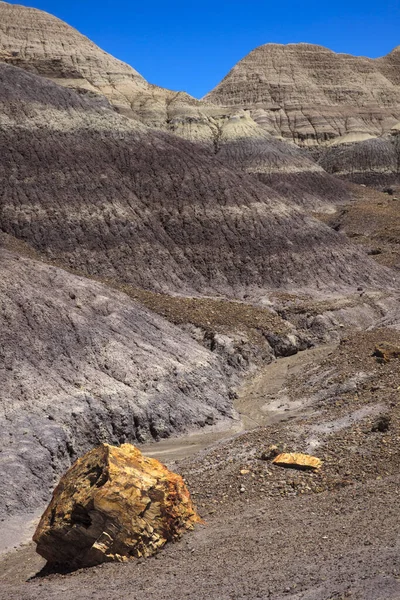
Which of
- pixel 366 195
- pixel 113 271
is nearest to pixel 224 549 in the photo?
pixel 113 271

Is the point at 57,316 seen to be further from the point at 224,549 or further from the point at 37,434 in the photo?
the point at 224,549

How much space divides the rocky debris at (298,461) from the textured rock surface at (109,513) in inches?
149

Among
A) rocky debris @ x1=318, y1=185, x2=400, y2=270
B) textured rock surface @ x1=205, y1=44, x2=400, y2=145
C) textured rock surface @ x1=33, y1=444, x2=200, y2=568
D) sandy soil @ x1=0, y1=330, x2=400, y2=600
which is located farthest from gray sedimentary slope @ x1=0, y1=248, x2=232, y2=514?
textured rock surface @ x1=205, y1=44, x2=400, y2=145

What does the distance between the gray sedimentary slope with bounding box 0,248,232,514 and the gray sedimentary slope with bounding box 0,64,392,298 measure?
33.0ft

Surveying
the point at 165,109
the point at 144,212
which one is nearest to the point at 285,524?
the point at 144,212

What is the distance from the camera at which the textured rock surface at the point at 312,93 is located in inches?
3824

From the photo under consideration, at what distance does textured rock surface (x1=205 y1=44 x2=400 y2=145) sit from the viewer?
9712cm

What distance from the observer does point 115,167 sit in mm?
39281

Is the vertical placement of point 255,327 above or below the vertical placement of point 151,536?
above

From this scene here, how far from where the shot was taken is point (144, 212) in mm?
37156

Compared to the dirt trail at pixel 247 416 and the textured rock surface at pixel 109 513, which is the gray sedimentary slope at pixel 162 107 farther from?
the textured rock surface at pixel 109 513

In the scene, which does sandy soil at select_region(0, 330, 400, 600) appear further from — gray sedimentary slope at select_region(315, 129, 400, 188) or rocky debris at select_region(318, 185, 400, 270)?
gray sedimentary slope at select_region(315, 129, 400, 188)

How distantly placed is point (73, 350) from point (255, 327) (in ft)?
33.6

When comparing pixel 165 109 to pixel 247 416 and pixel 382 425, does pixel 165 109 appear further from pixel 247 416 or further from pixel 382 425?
pixel 382 425
